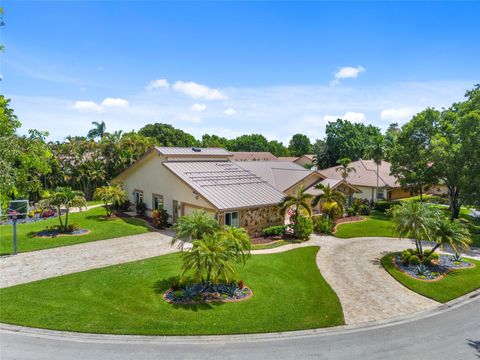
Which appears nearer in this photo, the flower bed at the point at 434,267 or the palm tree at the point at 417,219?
the flower bed at the point at 434,267

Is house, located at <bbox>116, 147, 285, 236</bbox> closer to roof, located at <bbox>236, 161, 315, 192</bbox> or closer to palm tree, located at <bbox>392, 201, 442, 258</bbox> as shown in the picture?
roof, located at <bbox>236, 161, 315, 192</bbox>

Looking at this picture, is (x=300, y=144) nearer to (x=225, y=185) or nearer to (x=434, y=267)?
(x=225, y=185)

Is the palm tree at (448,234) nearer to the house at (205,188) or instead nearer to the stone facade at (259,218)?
the stone facade at (259,218)

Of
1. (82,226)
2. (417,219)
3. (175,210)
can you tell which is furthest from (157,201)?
Answer: (417,219)

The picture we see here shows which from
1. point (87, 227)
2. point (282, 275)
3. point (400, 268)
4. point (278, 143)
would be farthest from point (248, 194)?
point (278, 143)

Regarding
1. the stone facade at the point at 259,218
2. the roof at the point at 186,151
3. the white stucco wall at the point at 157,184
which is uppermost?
the roof at the point at 186,151

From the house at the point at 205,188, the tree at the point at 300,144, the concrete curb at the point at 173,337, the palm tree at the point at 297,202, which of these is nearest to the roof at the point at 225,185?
the house at the point at 205,188
